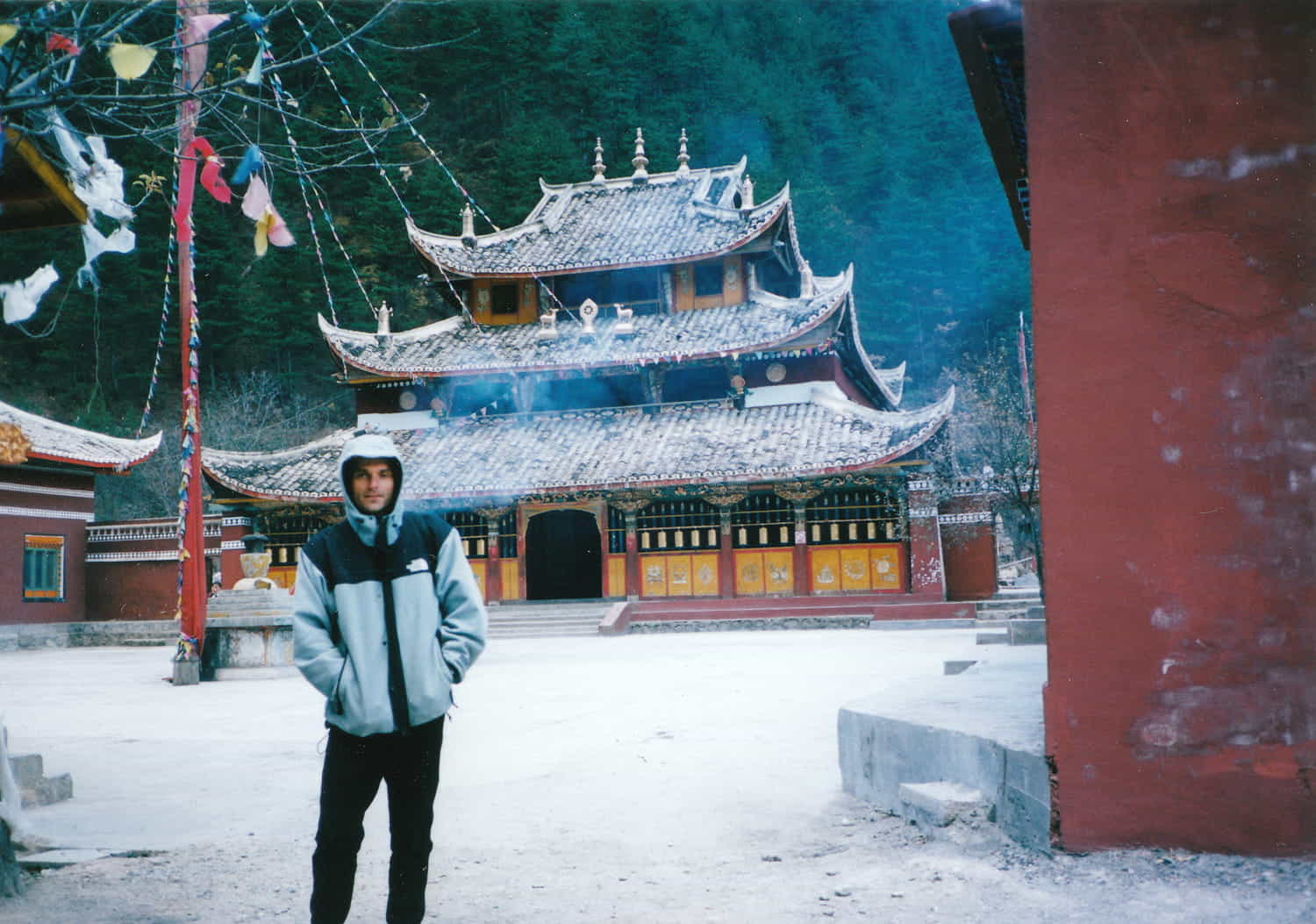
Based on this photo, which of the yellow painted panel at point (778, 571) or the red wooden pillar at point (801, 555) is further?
the yellow painted panel at point (778, 571)

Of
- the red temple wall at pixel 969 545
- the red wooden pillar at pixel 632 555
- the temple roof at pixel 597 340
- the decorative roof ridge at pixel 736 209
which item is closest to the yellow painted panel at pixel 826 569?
the red temple wall at pixel 969 545

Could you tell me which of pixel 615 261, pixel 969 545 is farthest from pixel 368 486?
pixel 615 261

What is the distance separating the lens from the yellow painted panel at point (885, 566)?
20953mm

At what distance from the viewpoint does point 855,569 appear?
2111 cm

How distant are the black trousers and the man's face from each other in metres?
0.65

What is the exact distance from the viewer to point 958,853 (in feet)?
12.9

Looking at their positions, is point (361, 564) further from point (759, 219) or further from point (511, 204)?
point (511, 204)

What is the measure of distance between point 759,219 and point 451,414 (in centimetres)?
866

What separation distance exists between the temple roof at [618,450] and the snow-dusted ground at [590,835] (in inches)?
439

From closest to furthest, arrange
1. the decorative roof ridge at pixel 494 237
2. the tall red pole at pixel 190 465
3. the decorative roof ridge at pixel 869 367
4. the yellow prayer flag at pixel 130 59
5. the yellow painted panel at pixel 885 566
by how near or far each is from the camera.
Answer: the yellow prayer flag at pixel 130 59, the tall red pole at pixel 190 465, the yellow painted panel at pixel 885 566, the decorative roof ridge at pixel 869 367, the decorative roof ridge at pixel 494 237

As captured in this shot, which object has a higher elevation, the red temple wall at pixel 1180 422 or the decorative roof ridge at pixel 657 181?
the decorative roof ridge at pixel 657 181

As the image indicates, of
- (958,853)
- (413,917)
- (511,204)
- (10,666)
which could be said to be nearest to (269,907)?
(413,917)

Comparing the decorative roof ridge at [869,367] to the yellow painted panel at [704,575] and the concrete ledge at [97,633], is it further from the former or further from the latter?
the concrete ledge at [97,633]

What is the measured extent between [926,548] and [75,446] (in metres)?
18.6
